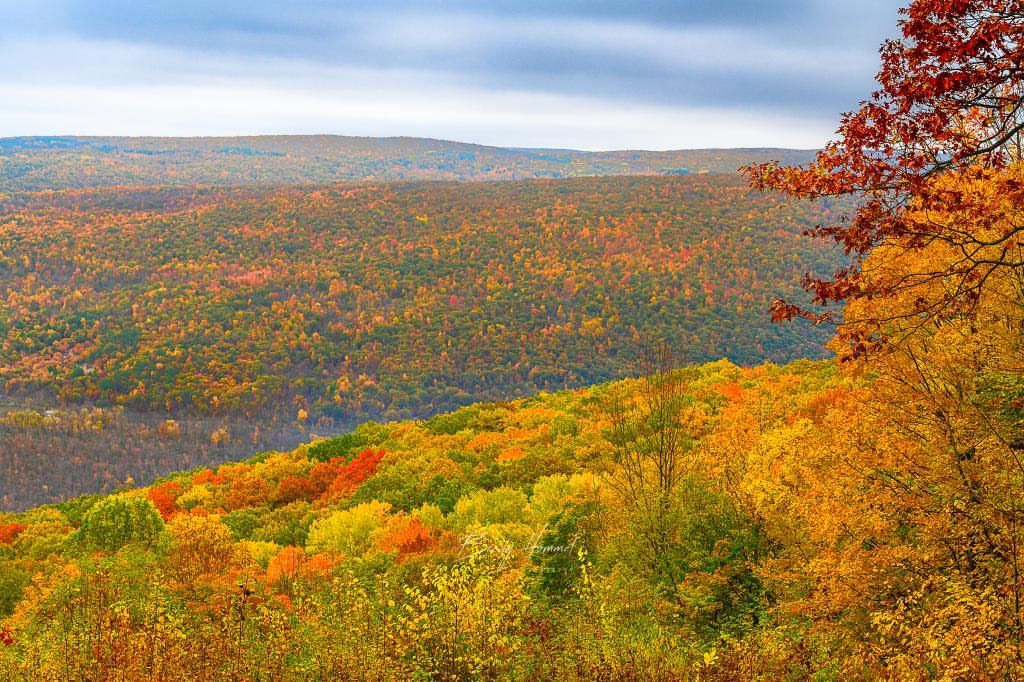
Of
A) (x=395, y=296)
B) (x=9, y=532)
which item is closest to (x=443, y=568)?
(x=9, y=532)

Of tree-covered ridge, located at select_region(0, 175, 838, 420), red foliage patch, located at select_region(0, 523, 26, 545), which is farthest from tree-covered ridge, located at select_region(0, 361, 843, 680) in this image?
tree-covered ridge, located at select_region(0, 175, 838, 420)

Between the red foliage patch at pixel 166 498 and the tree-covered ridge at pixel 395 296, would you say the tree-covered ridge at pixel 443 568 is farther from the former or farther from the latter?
the tree-covered ridge at pixel 395 296

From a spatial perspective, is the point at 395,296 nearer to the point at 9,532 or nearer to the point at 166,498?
the point at 166,498

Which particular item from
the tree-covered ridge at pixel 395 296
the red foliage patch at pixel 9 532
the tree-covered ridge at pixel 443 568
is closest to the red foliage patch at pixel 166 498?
the tree-covered ridge at pixel 443 568

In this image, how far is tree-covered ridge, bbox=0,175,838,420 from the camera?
128 m

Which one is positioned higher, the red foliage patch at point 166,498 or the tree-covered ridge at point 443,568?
the tree-covered ridge at point 443,568

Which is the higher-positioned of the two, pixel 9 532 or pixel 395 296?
pixel 9 532

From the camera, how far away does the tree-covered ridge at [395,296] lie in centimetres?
12838

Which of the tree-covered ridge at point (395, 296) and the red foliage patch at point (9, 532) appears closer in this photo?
the red foliage patch at point (9, 532)

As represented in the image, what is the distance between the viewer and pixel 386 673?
7.07 m

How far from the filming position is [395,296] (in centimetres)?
15275

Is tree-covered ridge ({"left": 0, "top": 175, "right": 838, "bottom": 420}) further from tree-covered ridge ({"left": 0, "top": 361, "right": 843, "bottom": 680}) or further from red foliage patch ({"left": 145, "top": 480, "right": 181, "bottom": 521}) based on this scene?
tree-covered ridge ({"left": 0, "top": 361, "right": 843, "bottom": 680})

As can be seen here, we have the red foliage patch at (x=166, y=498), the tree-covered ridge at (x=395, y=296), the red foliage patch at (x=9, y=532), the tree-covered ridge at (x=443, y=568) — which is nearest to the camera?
the tree-covered ridge at (x=443, y=568)

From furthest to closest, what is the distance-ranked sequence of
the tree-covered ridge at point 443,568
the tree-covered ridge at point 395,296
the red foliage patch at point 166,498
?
the tree-covered ridge at point 395,296, the red foliage patch at point 166,498, the tree-covered ridge at point 443,568
